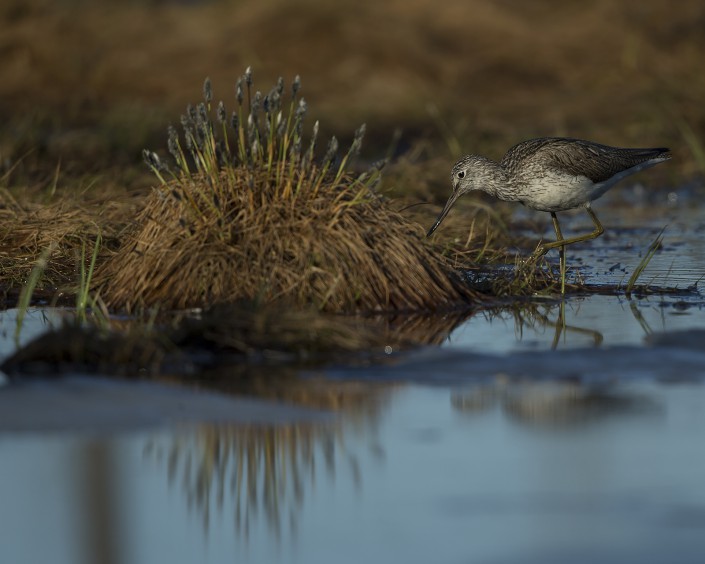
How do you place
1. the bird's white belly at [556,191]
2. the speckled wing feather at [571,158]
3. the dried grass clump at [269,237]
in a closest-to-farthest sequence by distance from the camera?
the dried grass clump at [269,237]
the bird's white belly at [556,191]
the speckled wing feather at [571,158]

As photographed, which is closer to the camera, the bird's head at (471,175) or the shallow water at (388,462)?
the shallow water at (388,462)

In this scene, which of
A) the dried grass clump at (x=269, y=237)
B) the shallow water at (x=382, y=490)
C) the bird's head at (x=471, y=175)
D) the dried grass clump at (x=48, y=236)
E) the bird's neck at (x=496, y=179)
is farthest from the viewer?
the bird's head at (x=471, y=175)

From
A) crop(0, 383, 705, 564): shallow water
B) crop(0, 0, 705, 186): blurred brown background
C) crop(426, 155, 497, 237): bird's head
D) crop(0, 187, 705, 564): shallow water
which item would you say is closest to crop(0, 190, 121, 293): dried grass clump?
crop(0, 187, 705, 564): shallow water

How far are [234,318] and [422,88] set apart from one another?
41.2 feet

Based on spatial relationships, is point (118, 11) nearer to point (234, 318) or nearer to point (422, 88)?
point (422, 88)

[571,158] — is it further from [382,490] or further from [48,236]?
[382,490]

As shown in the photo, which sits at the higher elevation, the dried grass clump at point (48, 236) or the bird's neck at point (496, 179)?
the bird's neck at point (496, 179)

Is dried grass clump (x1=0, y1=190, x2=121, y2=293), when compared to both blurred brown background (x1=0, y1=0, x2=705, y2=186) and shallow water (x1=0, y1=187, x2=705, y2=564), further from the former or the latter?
blurred brown background (x1=0, y1=0, x2=705, y2=186)

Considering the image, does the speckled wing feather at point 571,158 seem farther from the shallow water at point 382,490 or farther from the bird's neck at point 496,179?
the shallow water at point 382,490

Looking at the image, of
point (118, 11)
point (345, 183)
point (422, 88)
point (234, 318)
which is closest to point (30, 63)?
point (118, 11)

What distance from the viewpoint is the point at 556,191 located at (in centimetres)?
965

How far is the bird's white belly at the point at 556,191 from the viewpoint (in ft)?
31.7

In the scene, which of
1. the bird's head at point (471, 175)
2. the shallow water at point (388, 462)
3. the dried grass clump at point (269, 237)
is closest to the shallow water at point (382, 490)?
the shallow water at point (388, 462)

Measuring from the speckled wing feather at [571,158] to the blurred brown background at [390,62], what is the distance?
637cm
